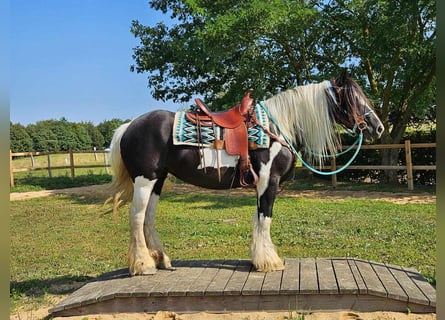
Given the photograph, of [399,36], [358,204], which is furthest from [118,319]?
[399,36]

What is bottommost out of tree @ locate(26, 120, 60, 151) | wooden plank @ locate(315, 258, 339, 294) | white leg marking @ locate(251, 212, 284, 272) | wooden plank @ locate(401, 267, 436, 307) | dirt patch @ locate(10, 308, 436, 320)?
dirt patch @ locate(10, 308, 436, 320)

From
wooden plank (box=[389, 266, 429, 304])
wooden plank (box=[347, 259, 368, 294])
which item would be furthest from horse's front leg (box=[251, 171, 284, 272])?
wooden plank (box=[389, 266, 429, 304])

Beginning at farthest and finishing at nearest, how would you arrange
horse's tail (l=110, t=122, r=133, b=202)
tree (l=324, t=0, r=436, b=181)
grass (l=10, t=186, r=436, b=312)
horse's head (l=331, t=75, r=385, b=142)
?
tree (l=324, t=0, r=436, b=181)
grass (l=10, t=186, r=436, b=312)
horse's tail (l=110, t=122, r=133, b=202)
horse's head (l=331, t=75, r=385, b=142)

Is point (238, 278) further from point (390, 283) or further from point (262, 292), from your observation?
point (390, 283)

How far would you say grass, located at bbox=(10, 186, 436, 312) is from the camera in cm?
523

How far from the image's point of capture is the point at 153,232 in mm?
4262

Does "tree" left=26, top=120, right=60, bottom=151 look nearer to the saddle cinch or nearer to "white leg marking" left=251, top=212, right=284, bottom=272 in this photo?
the saddle cinch

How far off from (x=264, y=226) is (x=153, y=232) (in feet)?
3.91

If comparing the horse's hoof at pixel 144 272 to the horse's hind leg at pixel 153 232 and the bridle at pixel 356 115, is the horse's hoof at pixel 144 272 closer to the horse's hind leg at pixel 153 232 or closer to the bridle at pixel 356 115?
the horse's hind leg at pixel 153 232

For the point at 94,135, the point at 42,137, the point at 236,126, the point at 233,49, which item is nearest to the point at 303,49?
the point at 233,49

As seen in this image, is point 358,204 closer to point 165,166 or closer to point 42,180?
point 165,166

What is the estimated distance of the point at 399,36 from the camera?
456 inches

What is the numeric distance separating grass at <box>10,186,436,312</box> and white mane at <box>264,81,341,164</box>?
6.31ft

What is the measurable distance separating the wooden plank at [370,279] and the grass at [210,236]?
0.84m
